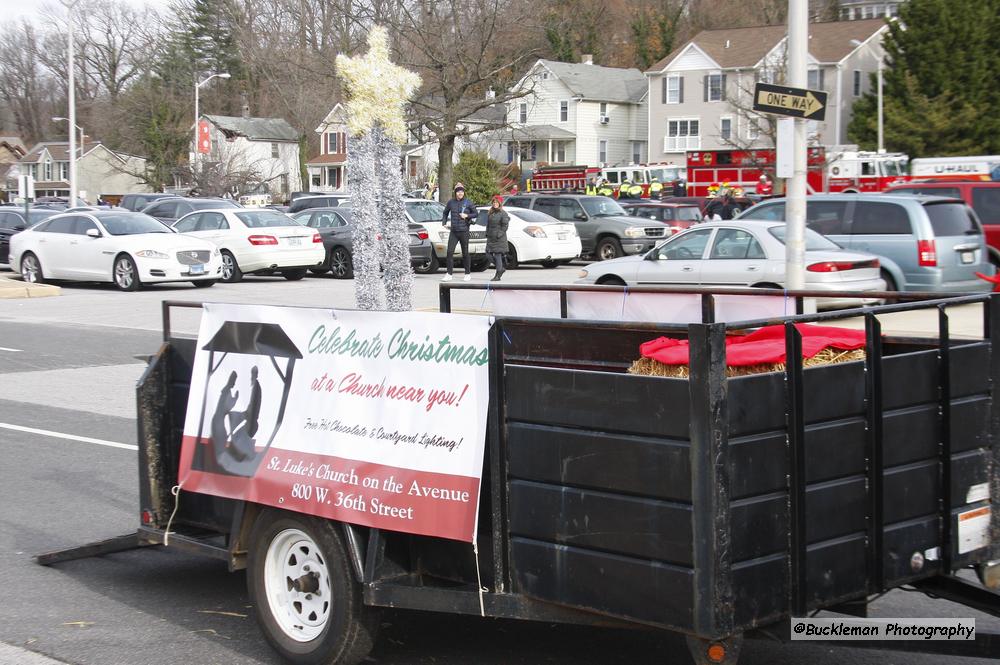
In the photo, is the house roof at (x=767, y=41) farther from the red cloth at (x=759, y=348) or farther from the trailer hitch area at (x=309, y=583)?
the trailer hitch area at (x=309, y=583)

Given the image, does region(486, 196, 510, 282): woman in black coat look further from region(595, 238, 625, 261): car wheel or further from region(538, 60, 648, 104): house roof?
region(538, 60, 648, 104): house roof

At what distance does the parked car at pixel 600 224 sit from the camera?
29.7m

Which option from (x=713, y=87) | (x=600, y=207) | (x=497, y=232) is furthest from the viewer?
(x=713, y=87)

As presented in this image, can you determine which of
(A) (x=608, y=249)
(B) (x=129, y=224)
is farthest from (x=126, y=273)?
(A) (x=608, y=249)

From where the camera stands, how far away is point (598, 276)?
56.5 ft

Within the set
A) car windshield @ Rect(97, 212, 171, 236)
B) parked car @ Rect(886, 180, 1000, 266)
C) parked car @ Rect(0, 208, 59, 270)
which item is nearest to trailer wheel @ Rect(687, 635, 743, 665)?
parked car @ Rect(886, 180, 1000, 266)

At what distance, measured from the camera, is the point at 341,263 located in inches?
1070

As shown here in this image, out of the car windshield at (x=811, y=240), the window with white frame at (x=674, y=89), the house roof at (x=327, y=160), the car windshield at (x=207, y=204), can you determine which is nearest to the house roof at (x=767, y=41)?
the window with white frame at (x=674, y=89)

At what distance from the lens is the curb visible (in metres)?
22.5

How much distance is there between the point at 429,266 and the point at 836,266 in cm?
1458

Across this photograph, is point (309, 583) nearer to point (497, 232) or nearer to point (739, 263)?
point (739, 263)

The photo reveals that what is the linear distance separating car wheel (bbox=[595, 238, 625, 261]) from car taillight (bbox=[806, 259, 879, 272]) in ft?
49.4

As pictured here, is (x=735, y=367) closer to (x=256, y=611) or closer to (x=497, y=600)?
(x=497, y=600)

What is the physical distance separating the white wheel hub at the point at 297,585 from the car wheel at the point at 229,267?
70.0 ft
